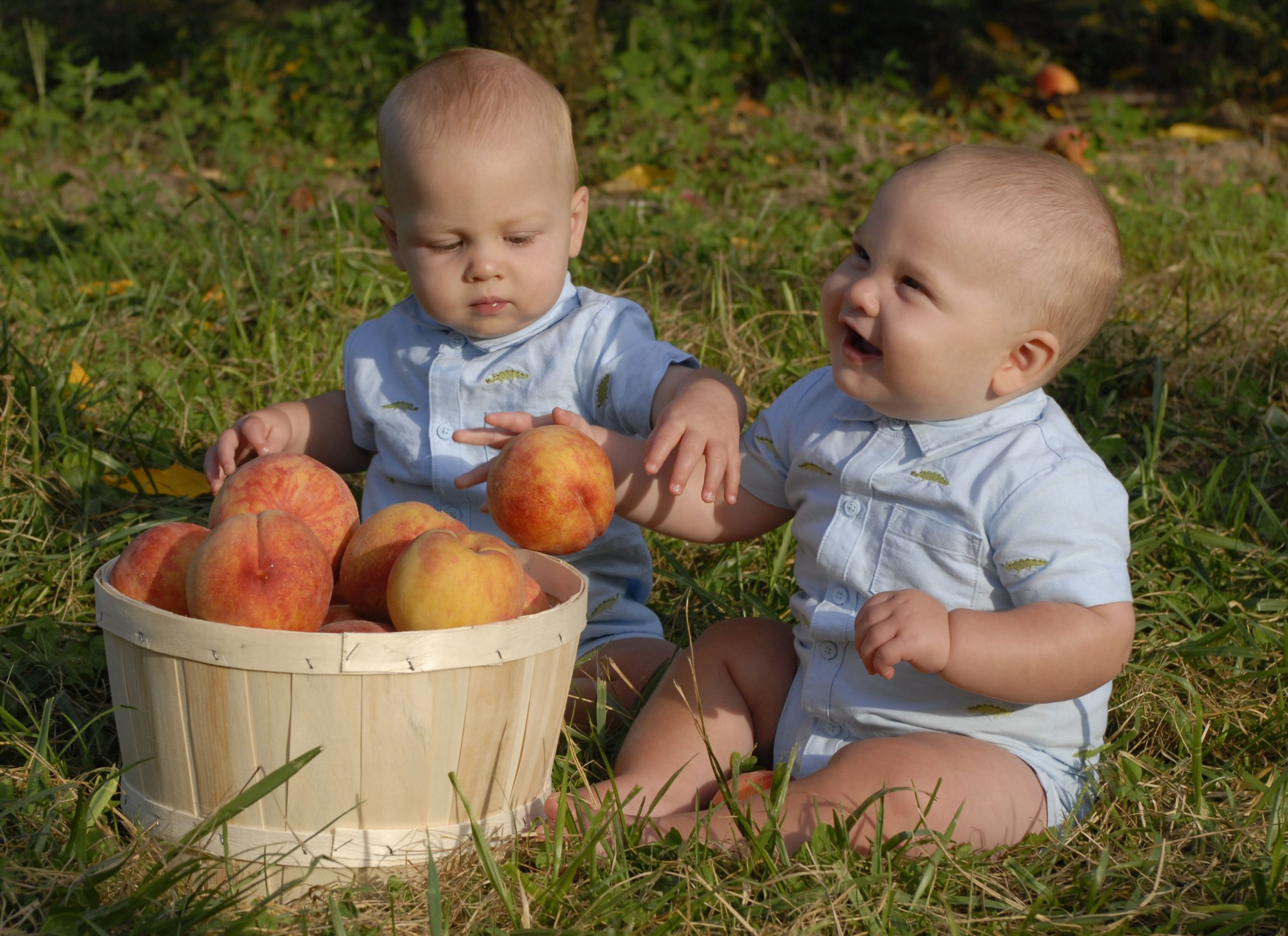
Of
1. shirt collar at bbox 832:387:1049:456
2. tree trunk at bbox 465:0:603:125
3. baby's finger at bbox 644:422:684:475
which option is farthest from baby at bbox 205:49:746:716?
tree trunk at bbox 465:0:603:125

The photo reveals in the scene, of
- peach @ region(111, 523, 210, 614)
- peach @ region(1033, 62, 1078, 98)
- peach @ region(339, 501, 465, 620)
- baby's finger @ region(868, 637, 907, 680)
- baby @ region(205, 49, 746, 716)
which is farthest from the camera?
peach @ region(1033, 62, 1078, 98)

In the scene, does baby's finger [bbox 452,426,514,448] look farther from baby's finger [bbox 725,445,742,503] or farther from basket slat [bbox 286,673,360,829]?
basket slat [bbox 286,673,360,829]

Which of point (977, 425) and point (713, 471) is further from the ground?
point (977, 425)

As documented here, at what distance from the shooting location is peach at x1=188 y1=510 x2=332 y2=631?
1705mm

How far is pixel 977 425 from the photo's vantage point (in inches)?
78.2

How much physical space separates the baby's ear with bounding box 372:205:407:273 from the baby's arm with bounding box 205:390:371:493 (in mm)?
410

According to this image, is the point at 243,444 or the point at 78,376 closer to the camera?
the point at 243,444

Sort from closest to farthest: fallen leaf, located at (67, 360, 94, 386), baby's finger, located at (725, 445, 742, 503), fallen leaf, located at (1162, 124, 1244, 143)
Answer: baby's finger, located at (725, 445, 742, 503)
fallen leaf, located at (67, 360, 94, 386)
fallen leaf, located at (1162, 124, 1244, 143)

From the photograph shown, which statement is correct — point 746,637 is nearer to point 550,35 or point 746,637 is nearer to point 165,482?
point 165,482

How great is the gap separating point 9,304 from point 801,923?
3.07 metres

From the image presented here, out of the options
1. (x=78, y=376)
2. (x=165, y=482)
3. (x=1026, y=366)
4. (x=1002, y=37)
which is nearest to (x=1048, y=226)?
(x=1026, y=366)

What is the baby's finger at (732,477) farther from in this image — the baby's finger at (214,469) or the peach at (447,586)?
the baby's finger at (214,469)

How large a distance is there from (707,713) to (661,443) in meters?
0.49

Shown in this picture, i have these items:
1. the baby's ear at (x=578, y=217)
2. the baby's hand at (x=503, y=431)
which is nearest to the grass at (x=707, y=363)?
the baby's hand at (x=503, y=431)
